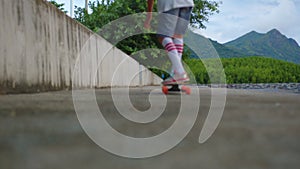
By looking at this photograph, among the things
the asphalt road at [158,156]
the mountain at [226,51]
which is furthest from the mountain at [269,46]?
the asphalt road at [158,156]

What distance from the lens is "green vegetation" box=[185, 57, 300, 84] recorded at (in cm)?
1336

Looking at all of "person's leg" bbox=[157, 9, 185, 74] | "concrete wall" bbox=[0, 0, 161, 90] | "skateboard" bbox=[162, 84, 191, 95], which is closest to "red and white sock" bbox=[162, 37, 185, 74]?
"person's leg" bbox=[157, 9, 185, 74]

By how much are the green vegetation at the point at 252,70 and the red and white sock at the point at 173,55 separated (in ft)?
36.0

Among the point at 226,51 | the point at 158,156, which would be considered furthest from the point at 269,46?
the point at 158,156

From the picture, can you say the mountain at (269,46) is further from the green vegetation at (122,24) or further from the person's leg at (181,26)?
the person's leg at (181,26)

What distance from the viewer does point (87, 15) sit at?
11.1 m

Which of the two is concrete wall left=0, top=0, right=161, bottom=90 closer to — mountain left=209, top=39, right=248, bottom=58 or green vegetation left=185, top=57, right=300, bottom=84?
green vegetation left=185, top=57, right=300, bottom=84

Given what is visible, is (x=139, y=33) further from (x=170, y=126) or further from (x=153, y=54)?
(x=170, y=126)

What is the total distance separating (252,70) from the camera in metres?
13.7

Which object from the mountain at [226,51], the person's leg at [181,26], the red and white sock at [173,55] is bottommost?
the red and white sock at [173,55]

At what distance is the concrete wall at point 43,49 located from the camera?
202 centimetres

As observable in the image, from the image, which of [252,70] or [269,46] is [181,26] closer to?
[252,70]

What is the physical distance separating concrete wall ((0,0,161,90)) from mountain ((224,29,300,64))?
14.5 m

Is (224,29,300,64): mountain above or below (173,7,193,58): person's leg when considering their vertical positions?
above
